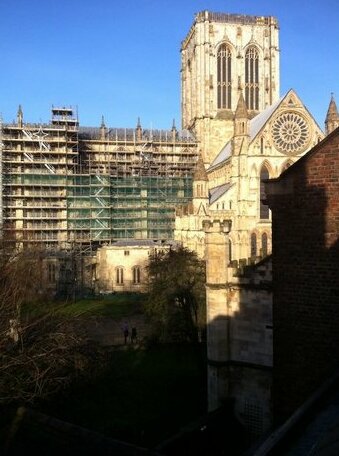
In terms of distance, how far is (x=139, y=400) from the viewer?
1566cm

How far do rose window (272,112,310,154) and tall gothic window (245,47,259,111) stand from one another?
13.6 meters

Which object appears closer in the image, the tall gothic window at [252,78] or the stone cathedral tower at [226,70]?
the stone cathedral tower at [226,70]

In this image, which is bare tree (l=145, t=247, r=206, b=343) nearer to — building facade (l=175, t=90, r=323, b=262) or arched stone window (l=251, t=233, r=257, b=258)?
building facade (l=175, t=90, r=323, b=262)

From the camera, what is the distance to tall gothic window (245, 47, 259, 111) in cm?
5244

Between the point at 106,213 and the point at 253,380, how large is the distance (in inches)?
1283

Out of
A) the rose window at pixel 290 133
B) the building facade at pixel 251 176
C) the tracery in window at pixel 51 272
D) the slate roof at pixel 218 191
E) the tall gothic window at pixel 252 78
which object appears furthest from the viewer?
the tall gothic window at pixel 252 78

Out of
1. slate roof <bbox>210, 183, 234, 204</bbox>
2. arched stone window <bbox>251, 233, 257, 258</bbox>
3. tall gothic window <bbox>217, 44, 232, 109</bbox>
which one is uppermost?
tall gothic window <bbox>217, 44, 232, 109</bbox>

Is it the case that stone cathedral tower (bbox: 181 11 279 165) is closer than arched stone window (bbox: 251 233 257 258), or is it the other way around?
arched stone window (bbox: 251 233 257 258)

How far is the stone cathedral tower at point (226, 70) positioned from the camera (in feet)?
164

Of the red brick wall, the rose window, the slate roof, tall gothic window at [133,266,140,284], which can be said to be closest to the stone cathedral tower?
the slate roof

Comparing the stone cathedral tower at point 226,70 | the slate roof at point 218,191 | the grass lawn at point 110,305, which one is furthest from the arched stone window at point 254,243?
the stone cathedral tower at point 226,70

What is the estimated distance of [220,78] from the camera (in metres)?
51.5

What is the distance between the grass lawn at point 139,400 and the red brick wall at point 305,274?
521 centimetres

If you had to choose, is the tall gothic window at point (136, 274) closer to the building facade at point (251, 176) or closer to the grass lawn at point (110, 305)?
the grass lawn at point (110, 305)
